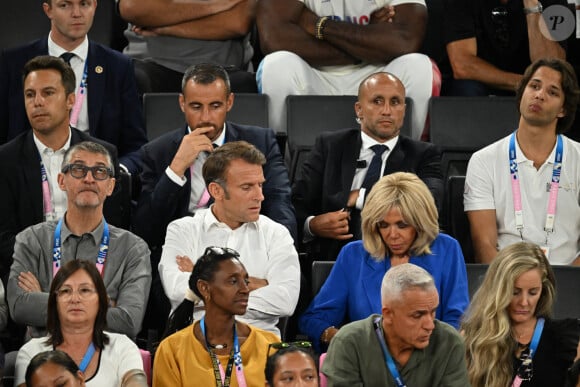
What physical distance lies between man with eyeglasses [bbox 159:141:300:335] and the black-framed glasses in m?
0.92

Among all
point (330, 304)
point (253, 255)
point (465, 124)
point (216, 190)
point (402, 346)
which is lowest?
point (402, 346)

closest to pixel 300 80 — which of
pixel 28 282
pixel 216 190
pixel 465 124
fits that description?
pixel 465 124

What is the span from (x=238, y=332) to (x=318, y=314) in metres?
0.47

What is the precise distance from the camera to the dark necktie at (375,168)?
5.77m

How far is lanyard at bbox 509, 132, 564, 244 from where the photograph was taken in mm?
5648

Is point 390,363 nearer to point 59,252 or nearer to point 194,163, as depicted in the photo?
point 59,252

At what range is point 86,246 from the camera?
4.96 meters

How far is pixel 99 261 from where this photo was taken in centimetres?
493

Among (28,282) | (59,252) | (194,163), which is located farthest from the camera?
(194,163)

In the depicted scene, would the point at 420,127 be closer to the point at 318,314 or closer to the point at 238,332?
the point at 318,314

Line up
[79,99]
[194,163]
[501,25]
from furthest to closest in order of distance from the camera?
[501,25] → [79,99] → [194,163]

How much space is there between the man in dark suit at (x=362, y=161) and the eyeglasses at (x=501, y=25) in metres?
1.12

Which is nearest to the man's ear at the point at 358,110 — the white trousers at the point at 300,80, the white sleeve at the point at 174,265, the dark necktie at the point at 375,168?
the dark necktie at the point at 375,168

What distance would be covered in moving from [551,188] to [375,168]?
2.62 feet
